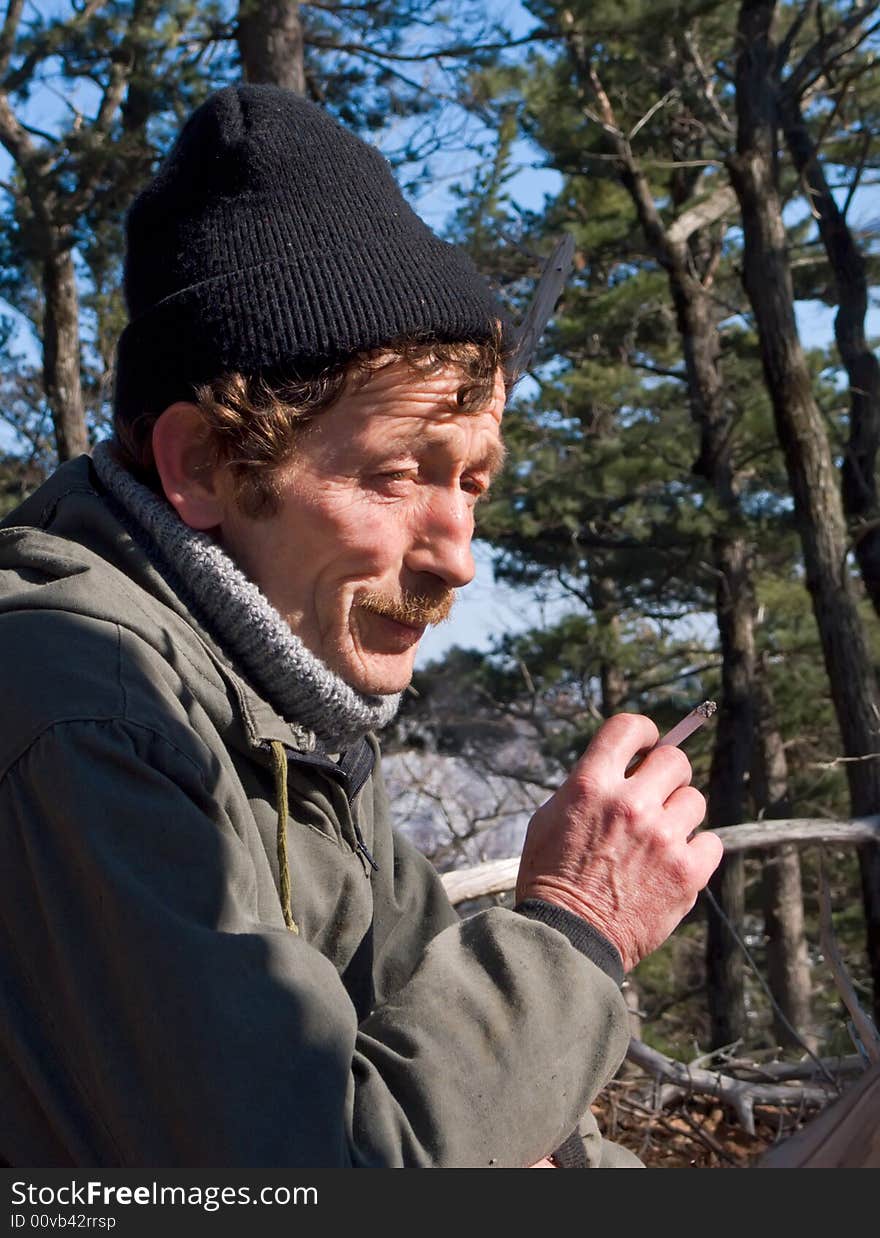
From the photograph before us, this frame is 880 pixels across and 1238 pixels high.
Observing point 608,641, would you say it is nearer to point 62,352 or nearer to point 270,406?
point 62,352

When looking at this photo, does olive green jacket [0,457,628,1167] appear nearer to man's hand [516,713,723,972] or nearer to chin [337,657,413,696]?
man's hand [516,713,723,972]

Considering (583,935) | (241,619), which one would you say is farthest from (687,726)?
A: (241,619)

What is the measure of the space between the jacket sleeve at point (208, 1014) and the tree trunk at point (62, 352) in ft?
29.4

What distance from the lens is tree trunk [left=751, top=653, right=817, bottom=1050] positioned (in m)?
15.1

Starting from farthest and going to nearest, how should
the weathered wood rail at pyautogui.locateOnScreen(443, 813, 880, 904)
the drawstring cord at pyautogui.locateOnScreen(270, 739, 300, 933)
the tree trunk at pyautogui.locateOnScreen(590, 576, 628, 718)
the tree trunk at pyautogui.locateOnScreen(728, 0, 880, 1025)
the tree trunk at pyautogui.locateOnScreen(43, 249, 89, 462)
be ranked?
1. the tree trunk at pyautogui.locateOnScreen(590, 576, 628, 718)
2. the tree trunk at pyautogui.locateOnScreen(43, 249, 89, 462)
3. the tree trunk at pyautogui.locateOnScreen(728, 0, 880, 1025)
4. the weathered wood rail at pyautogui.locateOnScreen(443, 813, 880, 904)
5. the drawstring cord at pyautogui.locateOnScreen(270, 739, 300, 933)

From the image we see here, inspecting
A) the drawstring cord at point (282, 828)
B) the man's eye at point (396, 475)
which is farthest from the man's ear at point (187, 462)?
the drawstring cord at point (282, 828)

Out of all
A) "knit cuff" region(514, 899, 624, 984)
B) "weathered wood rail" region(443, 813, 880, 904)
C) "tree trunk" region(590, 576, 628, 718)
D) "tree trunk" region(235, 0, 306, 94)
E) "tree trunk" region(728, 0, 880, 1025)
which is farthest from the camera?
"tree trunk" region(590, 576, 628, 718)

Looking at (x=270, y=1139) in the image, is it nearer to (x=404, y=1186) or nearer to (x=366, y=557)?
(x=404, y=1186)

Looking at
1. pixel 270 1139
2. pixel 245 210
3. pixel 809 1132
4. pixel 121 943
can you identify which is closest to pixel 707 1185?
pixel 809 1132

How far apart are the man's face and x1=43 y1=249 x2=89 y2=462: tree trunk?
8.52 m

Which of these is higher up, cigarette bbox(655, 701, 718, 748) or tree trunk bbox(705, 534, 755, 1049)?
cigarette bbox(655, 701, 718, 748)

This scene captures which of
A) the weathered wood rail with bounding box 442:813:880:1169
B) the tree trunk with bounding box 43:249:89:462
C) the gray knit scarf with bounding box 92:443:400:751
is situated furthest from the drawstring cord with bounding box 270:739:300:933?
the tree trunk with bounding box 43:249:89:462

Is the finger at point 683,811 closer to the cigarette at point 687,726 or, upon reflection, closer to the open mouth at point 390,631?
the cigarette at point 687,726

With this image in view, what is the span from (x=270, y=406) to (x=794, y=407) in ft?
25.3
